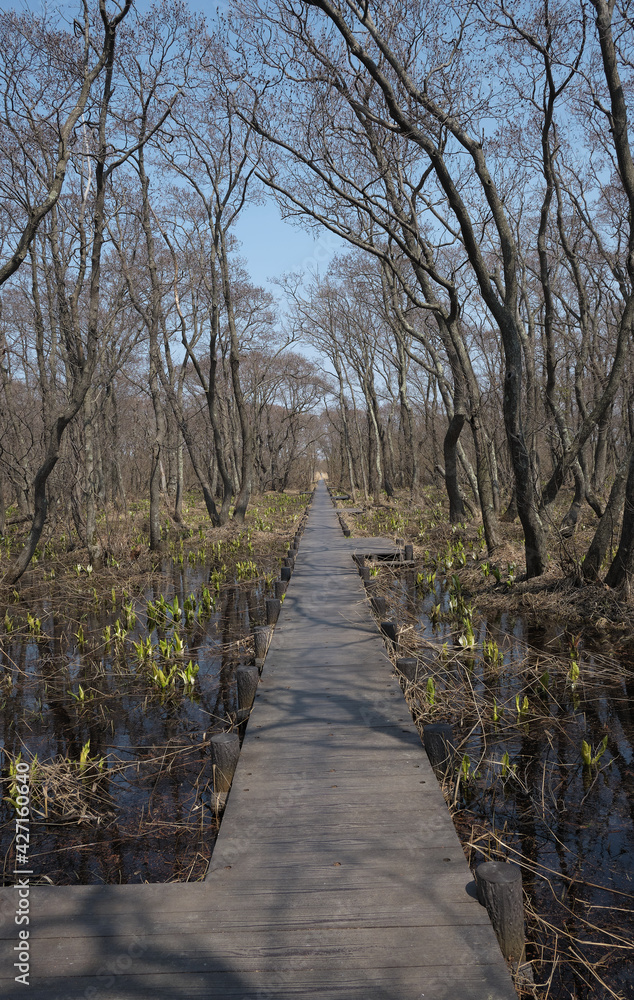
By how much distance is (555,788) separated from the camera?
14.2 feet

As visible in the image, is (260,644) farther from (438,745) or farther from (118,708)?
(438,745)

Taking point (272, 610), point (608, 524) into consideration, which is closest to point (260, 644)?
point (272, 610)

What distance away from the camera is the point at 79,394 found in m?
9.83

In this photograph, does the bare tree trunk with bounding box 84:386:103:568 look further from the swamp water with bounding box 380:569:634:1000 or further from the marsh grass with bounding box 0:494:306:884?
the swamp water with bounding box 380:569:634:1000

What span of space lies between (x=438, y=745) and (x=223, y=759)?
136 cm

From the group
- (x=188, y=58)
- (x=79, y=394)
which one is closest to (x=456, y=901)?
(x=79, y=394)

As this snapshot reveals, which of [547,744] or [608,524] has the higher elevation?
[608,524]

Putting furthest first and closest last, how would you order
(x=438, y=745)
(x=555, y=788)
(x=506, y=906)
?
(x=555, y=788) < (x=438, y=745) < (x=506, y=906)

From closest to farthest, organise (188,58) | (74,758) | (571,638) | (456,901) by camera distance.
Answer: (456,901), (74,758), (571,638), (188,58)

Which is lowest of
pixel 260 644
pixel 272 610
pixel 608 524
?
pixel 260 644

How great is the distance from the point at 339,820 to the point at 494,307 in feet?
22.5

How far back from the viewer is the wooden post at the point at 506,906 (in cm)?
244

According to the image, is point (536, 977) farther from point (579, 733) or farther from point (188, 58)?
point (188, 58)

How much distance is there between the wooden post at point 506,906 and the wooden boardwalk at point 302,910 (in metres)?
0.08
